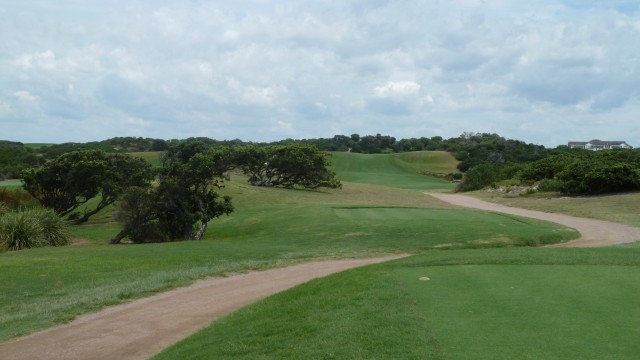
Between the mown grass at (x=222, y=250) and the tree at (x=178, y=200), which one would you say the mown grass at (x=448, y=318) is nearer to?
the mown grass at (x=222, y=250)

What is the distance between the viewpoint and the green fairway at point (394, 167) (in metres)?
101

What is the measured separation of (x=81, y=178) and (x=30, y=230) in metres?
12.7

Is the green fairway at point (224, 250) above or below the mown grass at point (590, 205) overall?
below

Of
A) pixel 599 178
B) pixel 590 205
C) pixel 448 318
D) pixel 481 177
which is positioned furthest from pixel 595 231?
pixel 481 177

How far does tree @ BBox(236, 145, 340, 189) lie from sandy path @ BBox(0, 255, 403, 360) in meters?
43.5

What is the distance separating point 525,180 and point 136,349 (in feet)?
184

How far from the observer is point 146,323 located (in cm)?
1267

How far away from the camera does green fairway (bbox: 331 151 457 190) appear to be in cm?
10051

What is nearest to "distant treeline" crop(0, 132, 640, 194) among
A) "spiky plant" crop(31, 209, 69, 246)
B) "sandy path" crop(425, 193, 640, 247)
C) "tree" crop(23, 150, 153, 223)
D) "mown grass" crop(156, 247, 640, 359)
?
"tree" crop(23, 150, 153, 223)

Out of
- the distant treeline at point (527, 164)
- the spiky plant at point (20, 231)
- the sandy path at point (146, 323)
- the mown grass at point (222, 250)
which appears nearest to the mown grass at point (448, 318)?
the sandy path at point (146, 323)

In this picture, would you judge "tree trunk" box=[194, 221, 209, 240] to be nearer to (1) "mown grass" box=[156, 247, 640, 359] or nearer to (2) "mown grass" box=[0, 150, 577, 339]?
(2) "mown grass" box=[0, 150, 577, 339]

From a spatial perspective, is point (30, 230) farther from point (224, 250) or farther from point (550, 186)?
point (550, 186)

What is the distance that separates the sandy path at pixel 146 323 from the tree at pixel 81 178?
81.0ft

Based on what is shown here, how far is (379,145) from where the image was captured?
6388 inches
